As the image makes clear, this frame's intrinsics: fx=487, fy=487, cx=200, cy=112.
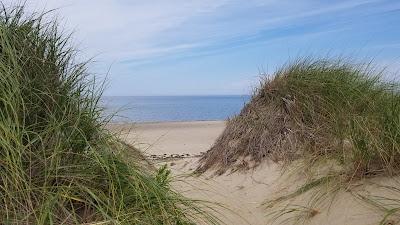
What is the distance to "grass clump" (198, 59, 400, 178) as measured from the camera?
179 inches

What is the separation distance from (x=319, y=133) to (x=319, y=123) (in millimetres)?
250

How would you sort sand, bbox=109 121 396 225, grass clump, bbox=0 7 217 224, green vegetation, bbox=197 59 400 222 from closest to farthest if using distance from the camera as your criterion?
grass clump, bbox=0 7 217 224, sand, bbox=109 121 396 225, green vegetation, bbox=197 59 400 222

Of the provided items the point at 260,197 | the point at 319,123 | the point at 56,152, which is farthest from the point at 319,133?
the point at 56,152

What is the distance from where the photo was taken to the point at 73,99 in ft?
11.7

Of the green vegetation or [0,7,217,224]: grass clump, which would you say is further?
the green vegetation

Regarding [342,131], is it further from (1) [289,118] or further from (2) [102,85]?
(2) [102,85]

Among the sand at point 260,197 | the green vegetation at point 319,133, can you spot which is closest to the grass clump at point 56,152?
the sand at point 260,197

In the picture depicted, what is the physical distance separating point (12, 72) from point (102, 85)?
79 centimetres

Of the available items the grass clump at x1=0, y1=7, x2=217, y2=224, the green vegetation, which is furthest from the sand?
the grass clump at x1=0, y1=7, x2=217, y2=224

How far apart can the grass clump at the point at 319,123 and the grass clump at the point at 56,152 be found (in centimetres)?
192

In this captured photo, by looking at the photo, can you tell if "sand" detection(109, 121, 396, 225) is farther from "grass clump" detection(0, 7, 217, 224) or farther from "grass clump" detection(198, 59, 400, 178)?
"grass clump" detection(0, 7, 217, 224)

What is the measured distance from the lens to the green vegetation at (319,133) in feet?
14.8

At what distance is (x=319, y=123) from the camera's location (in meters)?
6.09

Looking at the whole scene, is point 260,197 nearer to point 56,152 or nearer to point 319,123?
point 319,123
